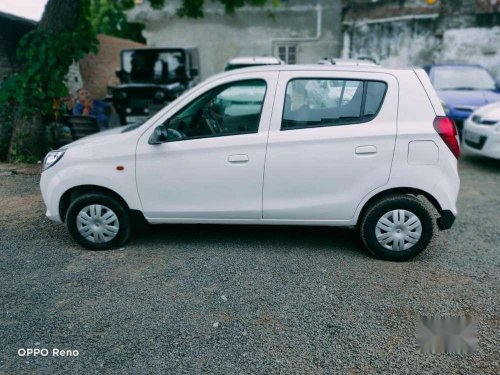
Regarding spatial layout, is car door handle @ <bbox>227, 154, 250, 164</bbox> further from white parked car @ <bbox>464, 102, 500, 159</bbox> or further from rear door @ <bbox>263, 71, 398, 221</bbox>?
white parked car @ <bbox>464, 102, 500, 159</bbox>

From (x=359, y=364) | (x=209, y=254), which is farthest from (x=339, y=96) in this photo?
(x=359, y=364)

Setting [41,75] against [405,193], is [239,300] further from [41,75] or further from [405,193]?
[41,75]

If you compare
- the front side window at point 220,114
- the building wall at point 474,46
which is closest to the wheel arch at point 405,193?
the front side window at point 220,114

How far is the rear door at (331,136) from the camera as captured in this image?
3.94 metres

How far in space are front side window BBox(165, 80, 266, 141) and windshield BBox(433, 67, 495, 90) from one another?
7.49 metres

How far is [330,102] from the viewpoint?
4.01 m

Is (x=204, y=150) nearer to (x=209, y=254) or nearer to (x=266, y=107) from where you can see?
(x=266, y=107)

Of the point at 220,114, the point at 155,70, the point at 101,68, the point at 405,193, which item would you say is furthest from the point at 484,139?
the point at 101,68

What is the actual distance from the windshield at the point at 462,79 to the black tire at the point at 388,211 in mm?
7133

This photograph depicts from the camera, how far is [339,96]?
13.1 ft

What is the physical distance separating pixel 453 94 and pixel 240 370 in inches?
355

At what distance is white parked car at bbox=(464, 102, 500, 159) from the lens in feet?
24.7

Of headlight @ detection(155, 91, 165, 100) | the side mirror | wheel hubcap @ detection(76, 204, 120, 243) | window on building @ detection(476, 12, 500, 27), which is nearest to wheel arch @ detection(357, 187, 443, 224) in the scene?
the side mirror

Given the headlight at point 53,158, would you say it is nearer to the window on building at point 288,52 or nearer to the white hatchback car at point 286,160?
the white hatchback car at point 286,160
